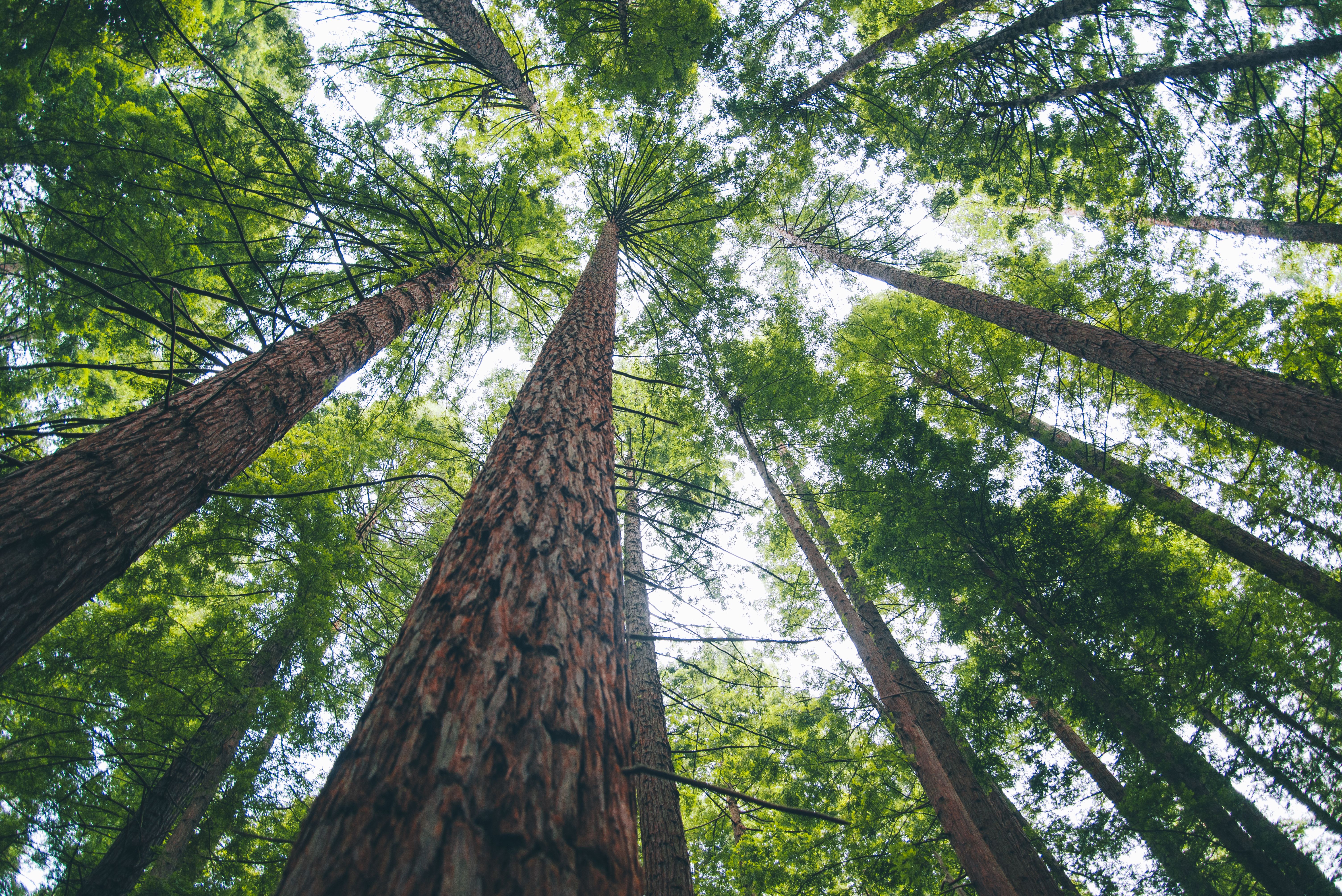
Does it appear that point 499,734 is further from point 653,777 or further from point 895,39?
point 895,39

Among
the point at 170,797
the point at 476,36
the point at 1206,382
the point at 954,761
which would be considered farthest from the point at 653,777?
the point at 476,36

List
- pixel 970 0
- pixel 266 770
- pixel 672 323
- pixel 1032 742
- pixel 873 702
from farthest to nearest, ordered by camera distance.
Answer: pixel 672 323 → pixel 970 0 → pixel 873 702 → pixel 1032 742 → pixel 266 770

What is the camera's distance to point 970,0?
6.82 meters

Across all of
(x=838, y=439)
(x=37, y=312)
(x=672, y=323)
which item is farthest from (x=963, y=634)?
(x=37, y=312)

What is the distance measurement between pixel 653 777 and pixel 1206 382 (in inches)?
245

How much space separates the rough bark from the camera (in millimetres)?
6977

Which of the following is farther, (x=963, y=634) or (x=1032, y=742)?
(x=963, y=634)

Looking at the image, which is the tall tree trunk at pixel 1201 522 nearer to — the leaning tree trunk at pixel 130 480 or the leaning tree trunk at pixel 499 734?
the leaning tree trunk at pixel 499 734

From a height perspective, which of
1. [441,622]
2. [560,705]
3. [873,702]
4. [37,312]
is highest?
[37,312]

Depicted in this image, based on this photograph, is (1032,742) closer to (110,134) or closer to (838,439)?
(838,439)

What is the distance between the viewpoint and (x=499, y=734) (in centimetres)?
107

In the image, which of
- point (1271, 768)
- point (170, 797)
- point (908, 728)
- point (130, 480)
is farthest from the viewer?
point (908, 728)

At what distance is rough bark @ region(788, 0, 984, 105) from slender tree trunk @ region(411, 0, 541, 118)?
477cm

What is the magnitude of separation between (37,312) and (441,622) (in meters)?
7.31
